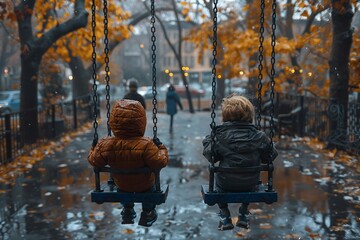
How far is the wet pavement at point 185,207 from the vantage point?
609 centimetres

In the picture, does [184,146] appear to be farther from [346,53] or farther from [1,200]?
[1,200]

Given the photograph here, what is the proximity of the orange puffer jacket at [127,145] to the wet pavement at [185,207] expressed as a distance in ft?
6.25

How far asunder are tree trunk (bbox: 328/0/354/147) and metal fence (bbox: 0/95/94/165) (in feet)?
25.7

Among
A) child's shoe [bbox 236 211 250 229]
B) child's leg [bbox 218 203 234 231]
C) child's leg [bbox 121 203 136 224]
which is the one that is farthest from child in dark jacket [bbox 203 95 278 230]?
child's leg [bbox 121 203 136 224]

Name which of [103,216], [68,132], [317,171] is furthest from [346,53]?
[68,132]

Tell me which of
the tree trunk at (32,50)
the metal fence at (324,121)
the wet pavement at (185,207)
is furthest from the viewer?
the tree trunk at (32,50)

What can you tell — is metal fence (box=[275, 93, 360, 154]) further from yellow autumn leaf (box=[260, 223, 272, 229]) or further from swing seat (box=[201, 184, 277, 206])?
swing seat (box=[201, 184, 277, 206])

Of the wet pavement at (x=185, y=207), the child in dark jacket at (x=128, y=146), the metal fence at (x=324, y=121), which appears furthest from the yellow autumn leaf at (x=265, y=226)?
the metal fence at (x=324, y=121)

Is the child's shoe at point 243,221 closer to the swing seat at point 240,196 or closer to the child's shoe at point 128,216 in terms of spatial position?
the swing seat at point 240,196

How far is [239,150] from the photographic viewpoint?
14.4 ft

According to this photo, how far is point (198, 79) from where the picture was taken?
91750 mm

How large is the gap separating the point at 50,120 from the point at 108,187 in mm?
10583

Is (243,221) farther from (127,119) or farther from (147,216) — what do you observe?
(127,119)

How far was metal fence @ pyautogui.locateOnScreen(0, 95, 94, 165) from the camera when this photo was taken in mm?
10695
